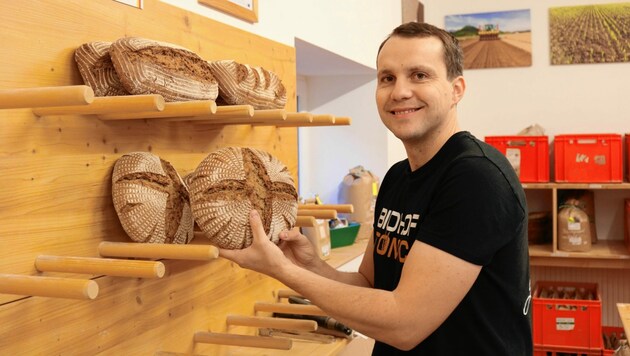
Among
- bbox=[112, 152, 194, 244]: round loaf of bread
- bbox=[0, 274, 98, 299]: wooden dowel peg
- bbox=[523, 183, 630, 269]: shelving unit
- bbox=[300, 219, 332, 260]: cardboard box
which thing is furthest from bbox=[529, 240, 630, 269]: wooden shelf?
bbox=[0, 274, 98, 299]: wooden dowel peg

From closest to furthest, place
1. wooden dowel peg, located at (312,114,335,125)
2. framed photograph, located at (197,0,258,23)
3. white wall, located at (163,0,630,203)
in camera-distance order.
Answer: wooden dowel peg, located at (312,114,335,125) < framed photograph, located at (197,0,258,23) < white wall, located at (163,0,630,203)

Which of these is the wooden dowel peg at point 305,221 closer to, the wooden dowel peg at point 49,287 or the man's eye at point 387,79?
the man's eye at point 387,79

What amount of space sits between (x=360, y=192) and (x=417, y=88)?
216 cm

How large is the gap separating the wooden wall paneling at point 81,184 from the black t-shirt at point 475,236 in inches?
21.3

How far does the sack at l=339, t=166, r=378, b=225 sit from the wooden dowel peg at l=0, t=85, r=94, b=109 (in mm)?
2595

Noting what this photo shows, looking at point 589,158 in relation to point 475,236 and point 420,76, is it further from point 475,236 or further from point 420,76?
point 475,236

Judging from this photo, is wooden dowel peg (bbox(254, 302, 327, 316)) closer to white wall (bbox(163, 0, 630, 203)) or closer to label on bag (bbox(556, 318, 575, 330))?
white wall (bbox(163, 0, 630, 203))

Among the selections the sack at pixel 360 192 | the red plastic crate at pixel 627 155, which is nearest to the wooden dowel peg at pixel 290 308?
the sack at pixel 360 192

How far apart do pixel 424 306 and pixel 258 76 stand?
72 cm

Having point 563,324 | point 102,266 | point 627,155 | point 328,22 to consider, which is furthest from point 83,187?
point 627,155

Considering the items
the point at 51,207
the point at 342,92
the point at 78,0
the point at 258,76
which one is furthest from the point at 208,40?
the point at 342,92

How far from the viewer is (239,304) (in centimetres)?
195

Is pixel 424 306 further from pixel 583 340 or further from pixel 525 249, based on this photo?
pixel 583 340

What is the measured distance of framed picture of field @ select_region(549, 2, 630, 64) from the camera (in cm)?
465
